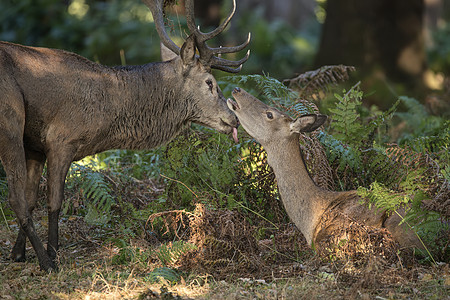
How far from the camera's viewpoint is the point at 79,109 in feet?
21.8

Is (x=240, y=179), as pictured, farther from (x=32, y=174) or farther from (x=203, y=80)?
(x=32, y=174)

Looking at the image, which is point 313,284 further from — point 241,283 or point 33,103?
point 33,103

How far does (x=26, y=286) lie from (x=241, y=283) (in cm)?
195

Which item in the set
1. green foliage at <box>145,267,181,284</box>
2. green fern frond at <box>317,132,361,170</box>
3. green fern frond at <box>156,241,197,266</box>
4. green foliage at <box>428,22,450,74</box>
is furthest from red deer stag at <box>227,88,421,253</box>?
green foliage at <box>428,22,450,74</box>

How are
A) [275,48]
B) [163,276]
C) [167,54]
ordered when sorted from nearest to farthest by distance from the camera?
[163,276], [167,54], [275,48]

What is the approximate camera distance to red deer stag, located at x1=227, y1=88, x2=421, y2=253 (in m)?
6.14

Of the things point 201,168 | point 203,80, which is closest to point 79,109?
point 203,80

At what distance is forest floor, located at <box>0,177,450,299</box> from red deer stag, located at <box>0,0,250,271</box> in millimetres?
501

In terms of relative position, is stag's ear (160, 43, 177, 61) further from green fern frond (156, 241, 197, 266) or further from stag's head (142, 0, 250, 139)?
Answer: green fern frond (156, 241, 197, 266)

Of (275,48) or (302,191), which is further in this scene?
(275,48)

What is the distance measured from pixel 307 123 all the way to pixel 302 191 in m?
0.71

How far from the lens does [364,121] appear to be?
939 centimetres

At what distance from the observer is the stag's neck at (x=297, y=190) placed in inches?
253

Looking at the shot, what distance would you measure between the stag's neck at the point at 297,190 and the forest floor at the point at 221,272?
0.89 feet
